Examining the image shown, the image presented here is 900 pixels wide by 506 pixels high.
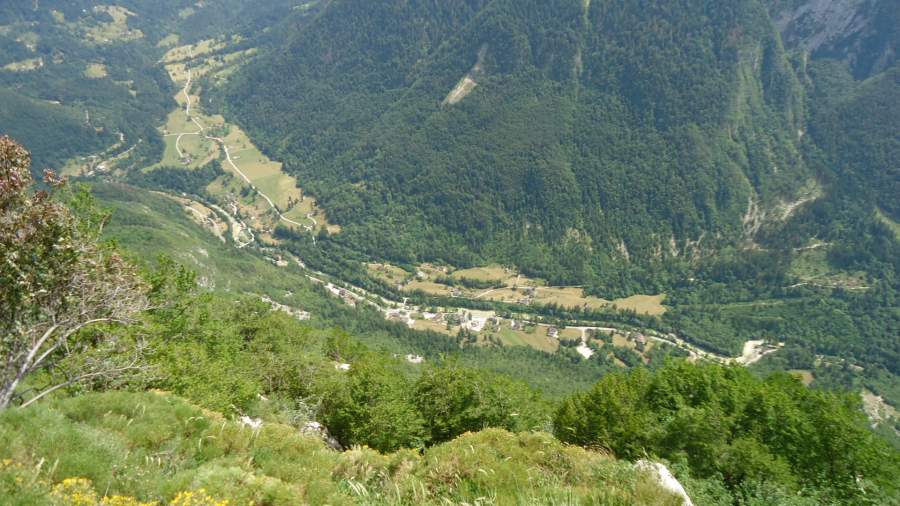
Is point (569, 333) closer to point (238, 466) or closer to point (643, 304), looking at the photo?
point (643, 304)

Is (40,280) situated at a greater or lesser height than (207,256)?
greater

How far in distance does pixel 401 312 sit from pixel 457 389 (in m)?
139

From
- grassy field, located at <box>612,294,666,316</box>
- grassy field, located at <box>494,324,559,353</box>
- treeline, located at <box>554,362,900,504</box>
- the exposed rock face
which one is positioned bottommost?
grassy field, located at <box>612,294,666,316</box>

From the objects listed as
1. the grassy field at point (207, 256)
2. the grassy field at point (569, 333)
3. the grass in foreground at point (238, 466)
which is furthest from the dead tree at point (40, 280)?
the grassy field at point (569, 333)

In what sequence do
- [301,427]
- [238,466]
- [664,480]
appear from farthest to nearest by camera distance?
[301,427]
[664,480]
[238,466]

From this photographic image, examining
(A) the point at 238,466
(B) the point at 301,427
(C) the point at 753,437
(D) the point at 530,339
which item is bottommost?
(D) the point at 530,339

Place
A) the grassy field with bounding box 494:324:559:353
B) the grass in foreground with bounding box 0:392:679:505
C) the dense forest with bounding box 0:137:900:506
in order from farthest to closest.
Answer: the grassy field with bounding box 494:324:559:353 < the dense forest with bounding box 0:137:900:506 < the grass in foreground with bounding box 0:392:679:505

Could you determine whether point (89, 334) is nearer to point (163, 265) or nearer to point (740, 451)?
point (163, 265)

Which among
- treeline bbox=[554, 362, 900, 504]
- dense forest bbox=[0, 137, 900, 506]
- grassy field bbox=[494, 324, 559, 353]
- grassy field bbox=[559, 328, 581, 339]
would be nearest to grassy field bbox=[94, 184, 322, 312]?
grassy field bbox=[494, 324, 559, 353]

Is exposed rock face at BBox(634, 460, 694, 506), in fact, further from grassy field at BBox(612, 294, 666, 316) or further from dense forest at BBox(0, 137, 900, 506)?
grassy field at BBox(612, 294, 666, 316)

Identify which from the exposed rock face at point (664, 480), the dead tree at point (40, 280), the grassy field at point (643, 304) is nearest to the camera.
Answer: the exposed rock face at point (664, 480)

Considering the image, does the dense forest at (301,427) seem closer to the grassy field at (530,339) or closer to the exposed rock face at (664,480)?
the exposed rock face at (664,480)

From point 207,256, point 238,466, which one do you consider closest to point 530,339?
point 207,256

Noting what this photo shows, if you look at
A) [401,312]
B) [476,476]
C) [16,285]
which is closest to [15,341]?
[16,285]
